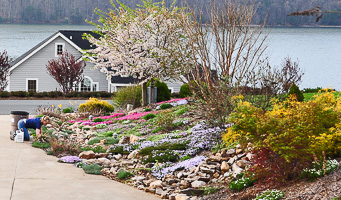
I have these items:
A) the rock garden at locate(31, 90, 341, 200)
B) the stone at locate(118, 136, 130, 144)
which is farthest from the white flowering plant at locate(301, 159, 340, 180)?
the stone at locate(118, 136, 130, 144)

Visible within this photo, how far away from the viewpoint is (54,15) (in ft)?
398

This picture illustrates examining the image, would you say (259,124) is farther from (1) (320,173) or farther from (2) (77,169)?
(2) (77,169)

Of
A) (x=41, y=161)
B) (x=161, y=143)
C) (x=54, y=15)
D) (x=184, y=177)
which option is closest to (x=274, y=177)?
(x=184, y=177)

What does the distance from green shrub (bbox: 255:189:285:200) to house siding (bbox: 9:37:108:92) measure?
29.6 meters

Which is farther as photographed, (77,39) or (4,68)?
(77,39)

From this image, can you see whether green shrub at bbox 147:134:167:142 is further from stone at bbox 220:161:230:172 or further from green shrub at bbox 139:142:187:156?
stone at bbox 220:161:230:172

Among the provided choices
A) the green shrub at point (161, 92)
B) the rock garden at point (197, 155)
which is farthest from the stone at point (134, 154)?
the green shrub at point (161, 92)

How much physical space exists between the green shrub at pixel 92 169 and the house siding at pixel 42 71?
25.9m

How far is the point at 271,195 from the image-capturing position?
7.57m

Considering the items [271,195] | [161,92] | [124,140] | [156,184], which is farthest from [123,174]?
[161,92]

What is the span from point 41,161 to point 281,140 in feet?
20.8

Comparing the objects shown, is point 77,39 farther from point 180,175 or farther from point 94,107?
point 180,175

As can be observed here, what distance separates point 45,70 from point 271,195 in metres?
31.8

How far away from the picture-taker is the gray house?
1433 inches
